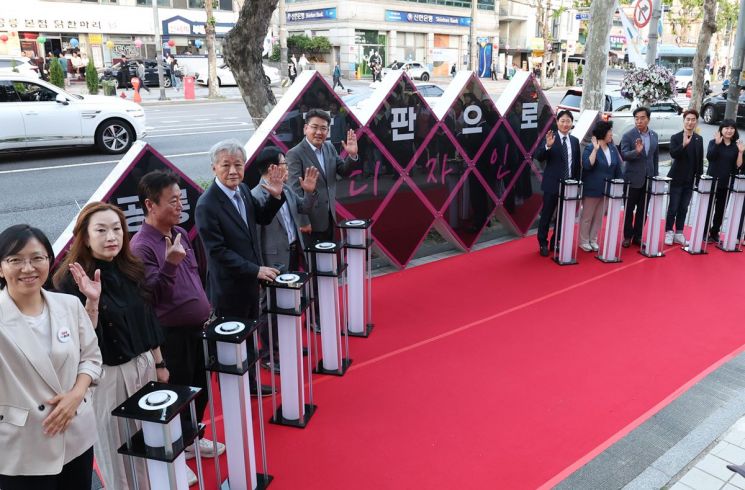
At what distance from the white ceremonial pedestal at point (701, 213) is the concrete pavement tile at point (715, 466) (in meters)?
4.45

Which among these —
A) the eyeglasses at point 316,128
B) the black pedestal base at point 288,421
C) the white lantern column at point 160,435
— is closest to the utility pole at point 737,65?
the eyeglasses at point 316,128

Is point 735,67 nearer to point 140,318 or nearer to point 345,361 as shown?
point 345,361

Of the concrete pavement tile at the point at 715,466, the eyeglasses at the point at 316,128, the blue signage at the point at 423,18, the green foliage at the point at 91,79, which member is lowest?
the concrete pavement tile at the point at 715,466

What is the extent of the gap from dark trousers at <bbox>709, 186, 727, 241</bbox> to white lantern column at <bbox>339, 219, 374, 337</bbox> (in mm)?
4920

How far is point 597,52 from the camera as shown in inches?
406

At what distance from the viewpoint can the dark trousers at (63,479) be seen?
2.43 metres

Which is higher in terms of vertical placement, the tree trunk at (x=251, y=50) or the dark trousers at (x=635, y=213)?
the tree trunk at (x=251, y=50)

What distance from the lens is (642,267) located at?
716cm

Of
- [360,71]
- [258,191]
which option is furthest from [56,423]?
[360,71]

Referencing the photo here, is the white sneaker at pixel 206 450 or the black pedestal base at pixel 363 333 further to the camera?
the black pedestal base at pixel 363 333

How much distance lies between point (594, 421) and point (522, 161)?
4452 millimetres

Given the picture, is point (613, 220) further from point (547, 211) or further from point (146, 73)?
point (146, 73)

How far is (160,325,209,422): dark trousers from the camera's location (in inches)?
135

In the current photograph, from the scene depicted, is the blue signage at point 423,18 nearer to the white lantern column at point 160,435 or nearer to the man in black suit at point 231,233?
the man in black suit at point 231,233
